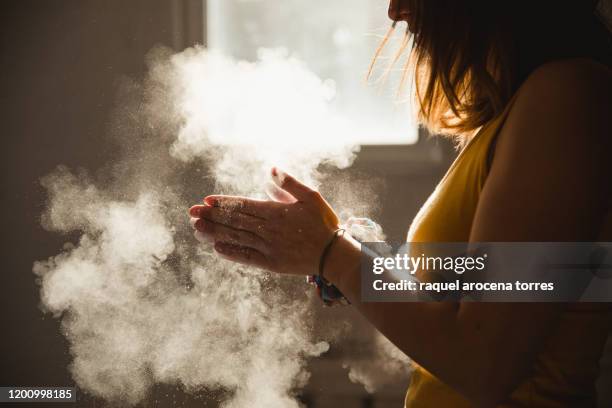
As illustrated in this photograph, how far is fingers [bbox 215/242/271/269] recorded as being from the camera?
2.26ft

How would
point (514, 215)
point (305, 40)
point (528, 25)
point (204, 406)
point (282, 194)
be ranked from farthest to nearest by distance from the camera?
point (305, 40)
point (204, 406)
point (282, 194)
point (528, 25)
point (514, 215)

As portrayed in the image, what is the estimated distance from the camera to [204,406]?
4.63 ft

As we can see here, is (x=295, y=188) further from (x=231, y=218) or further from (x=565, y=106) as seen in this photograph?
(x=565, y=106)

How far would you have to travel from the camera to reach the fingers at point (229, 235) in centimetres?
68

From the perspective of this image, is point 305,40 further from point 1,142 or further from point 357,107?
point 1,142

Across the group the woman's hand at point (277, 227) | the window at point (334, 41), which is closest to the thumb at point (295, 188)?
the woman's hand at point (277, 227)

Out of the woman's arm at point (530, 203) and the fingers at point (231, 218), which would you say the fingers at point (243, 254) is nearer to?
the fingers at point (231, 218)

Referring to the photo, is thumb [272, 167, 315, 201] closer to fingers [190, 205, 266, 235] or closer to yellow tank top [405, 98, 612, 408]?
fingers [190, 205, 266, 235]

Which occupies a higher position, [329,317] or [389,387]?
[329,317]

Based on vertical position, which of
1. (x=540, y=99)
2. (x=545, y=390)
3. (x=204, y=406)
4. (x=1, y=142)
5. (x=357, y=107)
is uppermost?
(x=540, y=99)

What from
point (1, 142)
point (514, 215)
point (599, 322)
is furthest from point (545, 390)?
point (1, 142)

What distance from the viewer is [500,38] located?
613mm

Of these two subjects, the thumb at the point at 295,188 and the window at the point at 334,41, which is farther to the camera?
the window at the point at 334,41

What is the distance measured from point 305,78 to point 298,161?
0.26 meters
